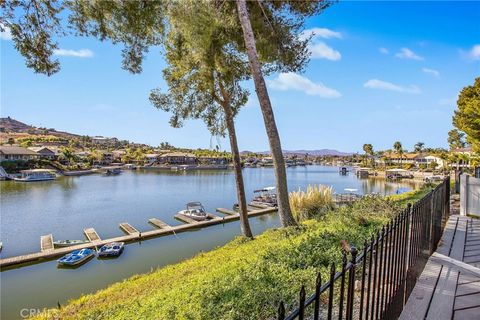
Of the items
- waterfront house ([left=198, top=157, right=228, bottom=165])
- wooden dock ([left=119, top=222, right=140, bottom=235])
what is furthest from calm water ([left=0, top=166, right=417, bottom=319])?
waterfront house ([left=198, top=157, right=228, bottom=165])

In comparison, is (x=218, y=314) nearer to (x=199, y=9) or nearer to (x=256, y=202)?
(x=199, y=9)

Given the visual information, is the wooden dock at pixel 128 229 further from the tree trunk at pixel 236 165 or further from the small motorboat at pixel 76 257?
the tree trunk at pixel 236 165

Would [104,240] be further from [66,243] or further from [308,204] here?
[308,204]

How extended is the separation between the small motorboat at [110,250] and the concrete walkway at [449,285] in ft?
43.1

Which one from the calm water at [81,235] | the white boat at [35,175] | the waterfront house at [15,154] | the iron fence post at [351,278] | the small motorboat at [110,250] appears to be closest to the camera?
the iron fence post at [351,278]

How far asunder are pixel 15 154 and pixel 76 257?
63647 mm

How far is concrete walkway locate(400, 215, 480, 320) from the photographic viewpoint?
2824mm

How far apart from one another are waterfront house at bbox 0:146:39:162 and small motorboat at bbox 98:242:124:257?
61.3m

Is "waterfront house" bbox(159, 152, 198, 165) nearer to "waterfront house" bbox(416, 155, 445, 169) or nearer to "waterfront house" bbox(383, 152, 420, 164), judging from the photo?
"waterfront house" bbox(383, 152, 420, 164)

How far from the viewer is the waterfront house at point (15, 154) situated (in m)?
60.5

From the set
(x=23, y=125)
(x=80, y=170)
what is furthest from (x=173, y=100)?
(x=23, y=125)

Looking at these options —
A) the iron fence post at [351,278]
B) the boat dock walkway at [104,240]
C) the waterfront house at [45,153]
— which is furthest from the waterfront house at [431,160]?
the waterfront house at [45,153]

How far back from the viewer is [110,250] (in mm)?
13797

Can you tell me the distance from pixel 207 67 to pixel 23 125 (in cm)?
18620
